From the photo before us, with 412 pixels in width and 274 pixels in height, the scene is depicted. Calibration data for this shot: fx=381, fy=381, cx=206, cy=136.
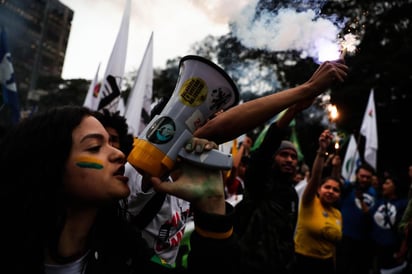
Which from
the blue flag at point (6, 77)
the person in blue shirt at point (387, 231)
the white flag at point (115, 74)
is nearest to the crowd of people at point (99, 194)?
the white flag at point (115, 74)

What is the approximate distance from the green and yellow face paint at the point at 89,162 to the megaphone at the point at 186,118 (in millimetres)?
149

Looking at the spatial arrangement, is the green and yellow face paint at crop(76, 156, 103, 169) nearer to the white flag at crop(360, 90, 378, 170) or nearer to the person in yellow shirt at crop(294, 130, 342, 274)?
the person in yellow shirt at crop(294, 130, 342, 274)

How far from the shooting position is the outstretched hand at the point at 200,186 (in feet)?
4.57

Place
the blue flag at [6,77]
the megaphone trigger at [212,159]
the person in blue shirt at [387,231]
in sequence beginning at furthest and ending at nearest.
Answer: the person in blue shirt at [387,231] < the blue flag at [6,77] < the megaphone trigger at [212,159]

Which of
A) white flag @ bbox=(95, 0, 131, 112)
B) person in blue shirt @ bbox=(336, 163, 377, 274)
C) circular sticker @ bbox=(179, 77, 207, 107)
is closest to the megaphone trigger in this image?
circular sticker @ bbox=(179, 77, 207, 107)

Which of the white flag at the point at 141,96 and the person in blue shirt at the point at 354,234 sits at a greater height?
the white flag at the point at 141,96

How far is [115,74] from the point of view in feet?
21.1

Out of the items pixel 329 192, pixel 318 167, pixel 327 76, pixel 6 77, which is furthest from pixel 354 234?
pixel 6 77

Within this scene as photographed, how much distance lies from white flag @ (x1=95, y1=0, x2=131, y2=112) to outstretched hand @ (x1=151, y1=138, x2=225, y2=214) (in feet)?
15.8

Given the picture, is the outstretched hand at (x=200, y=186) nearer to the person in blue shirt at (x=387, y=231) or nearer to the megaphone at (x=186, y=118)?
the megaphone at (x=186, y=118)

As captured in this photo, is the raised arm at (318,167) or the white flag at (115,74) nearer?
the raised arm at (318,167)

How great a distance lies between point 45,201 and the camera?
5.09ft

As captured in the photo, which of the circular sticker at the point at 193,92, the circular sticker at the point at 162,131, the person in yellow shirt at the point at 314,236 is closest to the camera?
the circular sticker at the point at 162,131

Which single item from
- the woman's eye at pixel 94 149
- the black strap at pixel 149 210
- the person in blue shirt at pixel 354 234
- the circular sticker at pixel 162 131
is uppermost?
the circular sticker at pixel 162 131
